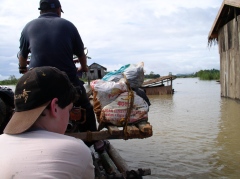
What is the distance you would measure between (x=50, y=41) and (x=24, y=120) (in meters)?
2.13

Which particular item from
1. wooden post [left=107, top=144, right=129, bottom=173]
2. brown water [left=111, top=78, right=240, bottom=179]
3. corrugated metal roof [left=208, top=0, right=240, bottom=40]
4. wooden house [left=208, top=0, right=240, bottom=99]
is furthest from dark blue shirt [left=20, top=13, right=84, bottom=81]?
corrugated metal roof [left=208, top=0, right=240, bottom=40]

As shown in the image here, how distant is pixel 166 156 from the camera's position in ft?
19.8

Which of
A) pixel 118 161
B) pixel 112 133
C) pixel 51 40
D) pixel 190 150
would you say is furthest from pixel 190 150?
pixel 51 40

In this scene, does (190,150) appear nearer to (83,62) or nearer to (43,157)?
(83,62)

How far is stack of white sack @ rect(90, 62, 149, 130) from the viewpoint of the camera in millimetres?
3617

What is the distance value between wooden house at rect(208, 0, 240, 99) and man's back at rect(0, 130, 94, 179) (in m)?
11.2

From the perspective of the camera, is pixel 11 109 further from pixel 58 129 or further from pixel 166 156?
pixel 166 156

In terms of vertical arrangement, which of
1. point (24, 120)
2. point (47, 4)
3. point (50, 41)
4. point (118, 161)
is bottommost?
point (118, 161)

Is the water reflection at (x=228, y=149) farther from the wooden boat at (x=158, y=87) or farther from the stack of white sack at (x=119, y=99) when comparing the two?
the wooden boat at (x=158, y=87)

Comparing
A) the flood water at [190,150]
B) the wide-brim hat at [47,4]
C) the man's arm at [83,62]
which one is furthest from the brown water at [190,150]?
the wide-brim hat at [47,4]

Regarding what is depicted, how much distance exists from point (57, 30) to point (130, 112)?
1.29 metres

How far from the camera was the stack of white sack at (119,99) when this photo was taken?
142 inches

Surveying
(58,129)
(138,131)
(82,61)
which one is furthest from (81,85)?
(58,129)

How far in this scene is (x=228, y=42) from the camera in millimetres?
13695
